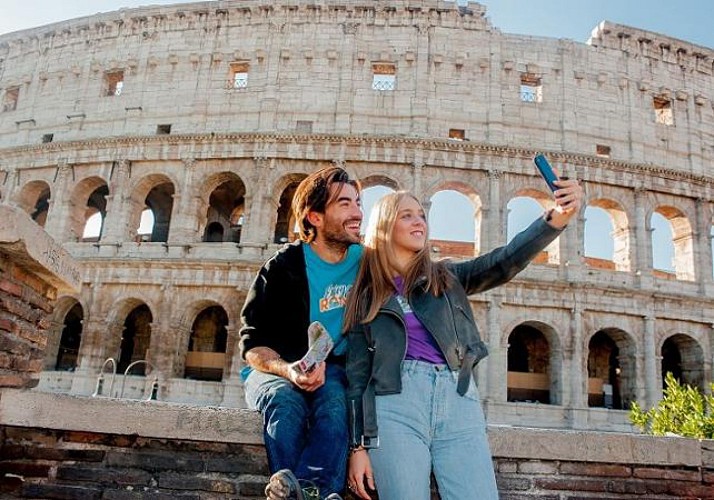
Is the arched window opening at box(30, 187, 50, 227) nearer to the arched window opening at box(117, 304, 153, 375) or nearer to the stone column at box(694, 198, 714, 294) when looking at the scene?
the arched window opening at box(117, 304, 153, 375)

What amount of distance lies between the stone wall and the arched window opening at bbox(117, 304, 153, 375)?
17708 mm

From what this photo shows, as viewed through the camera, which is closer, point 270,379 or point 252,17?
point 270,379

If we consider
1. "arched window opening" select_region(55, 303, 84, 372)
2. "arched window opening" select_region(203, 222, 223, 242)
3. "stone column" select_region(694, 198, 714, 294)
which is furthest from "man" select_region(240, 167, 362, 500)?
"arched window opening" select_region(55, 303, 84, 372)

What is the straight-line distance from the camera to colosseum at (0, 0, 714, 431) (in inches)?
706

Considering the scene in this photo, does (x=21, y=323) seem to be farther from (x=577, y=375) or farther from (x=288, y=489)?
(x=577, y=375)

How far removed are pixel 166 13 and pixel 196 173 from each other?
7310 millimetres

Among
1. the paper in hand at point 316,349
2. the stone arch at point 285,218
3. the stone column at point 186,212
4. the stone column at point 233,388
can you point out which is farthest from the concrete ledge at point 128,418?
the stone arch at point 285,218

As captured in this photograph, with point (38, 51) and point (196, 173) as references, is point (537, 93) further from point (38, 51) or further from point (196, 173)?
point (38, 51)

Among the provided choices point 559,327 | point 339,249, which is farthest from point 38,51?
point 339,249

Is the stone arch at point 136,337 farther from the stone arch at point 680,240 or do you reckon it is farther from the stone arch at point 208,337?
the stone arch at point 680,240

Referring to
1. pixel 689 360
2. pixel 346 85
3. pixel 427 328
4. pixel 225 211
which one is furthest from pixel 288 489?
pixel 225 211

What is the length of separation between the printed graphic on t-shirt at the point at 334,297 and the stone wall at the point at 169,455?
0.90m

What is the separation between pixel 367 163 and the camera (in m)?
19.1

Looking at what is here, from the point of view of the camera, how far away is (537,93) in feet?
67.5
